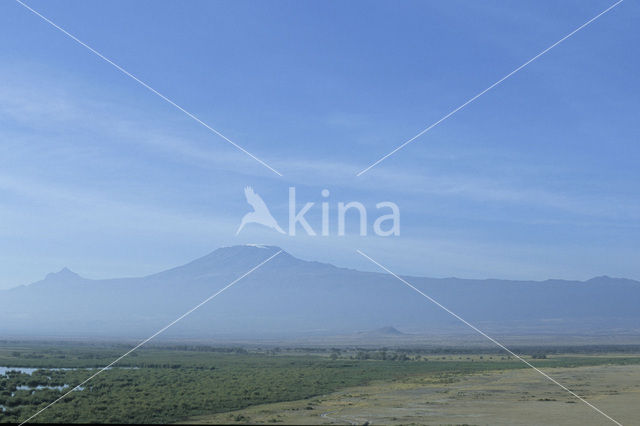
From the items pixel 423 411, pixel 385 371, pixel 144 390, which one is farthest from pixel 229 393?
pixel 385 371

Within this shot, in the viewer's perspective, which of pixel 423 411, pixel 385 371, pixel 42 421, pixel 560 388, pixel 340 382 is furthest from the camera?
pixel 385 371

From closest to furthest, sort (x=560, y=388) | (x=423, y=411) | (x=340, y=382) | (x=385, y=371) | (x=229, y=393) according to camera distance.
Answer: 1. (x=423, y=411)
2. (x=229, y=393)
3. (x=560, y=388)
4. (x=340, y=382)
5. (x=385, y=371)

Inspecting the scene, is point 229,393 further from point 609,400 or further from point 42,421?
point 609,400

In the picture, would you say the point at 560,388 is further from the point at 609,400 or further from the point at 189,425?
the point at 189,425

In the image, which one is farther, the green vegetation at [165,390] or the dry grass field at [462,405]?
Result: the green vegetation at [165,390]

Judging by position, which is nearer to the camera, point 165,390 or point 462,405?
point 462,405

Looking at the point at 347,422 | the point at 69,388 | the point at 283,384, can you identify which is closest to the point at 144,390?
the point at 69,388

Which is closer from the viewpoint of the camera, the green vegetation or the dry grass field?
the dry grass field

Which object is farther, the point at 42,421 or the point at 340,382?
the point at 340,382

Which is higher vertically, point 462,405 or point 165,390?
point 165,390
